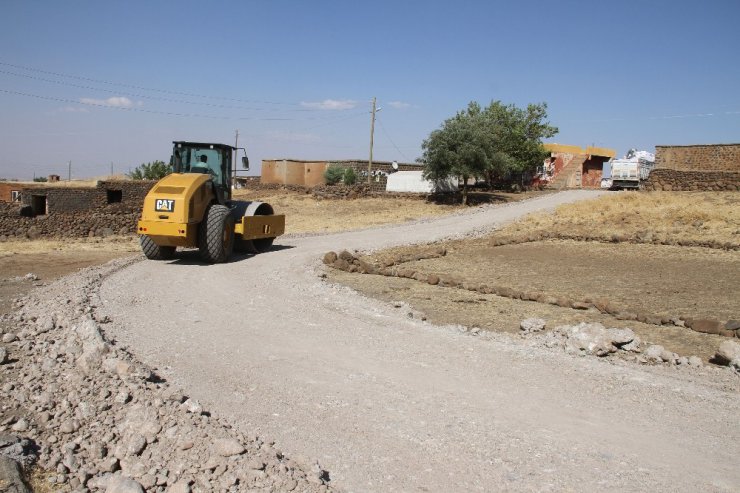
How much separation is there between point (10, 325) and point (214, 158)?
800cm

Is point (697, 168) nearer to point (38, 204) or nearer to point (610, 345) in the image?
point (610, 345)

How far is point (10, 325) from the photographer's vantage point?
28.0ft

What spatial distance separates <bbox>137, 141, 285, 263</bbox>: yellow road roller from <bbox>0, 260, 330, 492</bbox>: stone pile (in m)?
6.27

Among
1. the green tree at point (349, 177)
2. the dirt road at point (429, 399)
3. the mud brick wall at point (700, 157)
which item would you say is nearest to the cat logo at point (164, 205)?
the dirt road at point (429, 399)

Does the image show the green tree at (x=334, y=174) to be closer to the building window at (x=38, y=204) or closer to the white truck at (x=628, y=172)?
the white truck at (x=628, y=172)

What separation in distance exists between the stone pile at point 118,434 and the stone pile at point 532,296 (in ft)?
22.8

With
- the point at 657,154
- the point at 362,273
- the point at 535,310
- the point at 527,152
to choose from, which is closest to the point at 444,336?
the point at 535,310

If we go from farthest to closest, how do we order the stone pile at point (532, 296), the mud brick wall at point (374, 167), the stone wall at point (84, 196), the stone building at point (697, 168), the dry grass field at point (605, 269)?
the mud brick wall at point (374, 167) < the stone building at point (697, 168) < the stone wall at point (84, 196) < the dry grass field at point (605, 269) < the stone pile at point (532, 296)

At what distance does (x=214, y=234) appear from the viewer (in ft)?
45.9

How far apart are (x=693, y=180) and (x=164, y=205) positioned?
27744 mm

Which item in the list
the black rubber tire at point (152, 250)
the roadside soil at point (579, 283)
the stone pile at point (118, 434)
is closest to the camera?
the stone pile at point (118, 434)

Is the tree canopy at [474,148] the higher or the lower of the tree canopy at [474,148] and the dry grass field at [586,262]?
the higher

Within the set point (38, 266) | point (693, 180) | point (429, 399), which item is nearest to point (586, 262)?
point (429, 399)

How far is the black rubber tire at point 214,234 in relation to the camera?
551 inches
